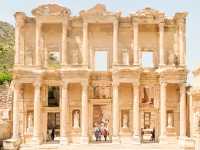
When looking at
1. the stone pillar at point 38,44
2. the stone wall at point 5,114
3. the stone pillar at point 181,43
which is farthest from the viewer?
the stone wall at point 5,114

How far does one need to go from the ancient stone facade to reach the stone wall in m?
1.36

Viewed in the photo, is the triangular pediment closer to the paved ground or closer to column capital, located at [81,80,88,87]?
column capital, located at [81,80,88,87]

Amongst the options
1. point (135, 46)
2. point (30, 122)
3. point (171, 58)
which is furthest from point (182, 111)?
point (30, 122)

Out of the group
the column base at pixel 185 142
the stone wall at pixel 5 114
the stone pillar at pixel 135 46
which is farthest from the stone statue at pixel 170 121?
the stone wall at pixel 5 114

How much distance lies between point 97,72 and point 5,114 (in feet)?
23.3

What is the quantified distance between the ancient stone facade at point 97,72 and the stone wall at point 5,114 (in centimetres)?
136

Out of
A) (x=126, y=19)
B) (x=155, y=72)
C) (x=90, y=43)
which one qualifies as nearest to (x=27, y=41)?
(x=90, y=43)

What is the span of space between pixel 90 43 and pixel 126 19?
A: 259 cm

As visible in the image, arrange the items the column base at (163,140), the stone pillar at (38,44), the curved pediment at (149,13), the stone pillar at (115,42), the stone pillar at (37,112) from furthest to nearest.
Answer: the curved pediment at (149,13) → the stone pillar at (38,44) → the stone pillar at (115,42) → the stone pillar at (37,112) → the column base at (163,140)

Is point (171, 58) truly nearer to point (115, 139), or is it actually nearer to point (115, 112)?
point (115, 112)

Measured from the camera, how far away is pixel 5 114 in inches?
1171

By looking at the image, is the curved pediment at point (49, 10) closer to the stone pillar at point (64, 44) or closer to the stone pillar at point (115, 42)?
the stone pillar at point (64, 44)

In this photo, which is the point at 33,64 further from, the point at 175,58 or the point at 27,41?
the point at 175,58

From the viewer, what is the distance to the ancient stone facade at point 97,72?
1035 inches
